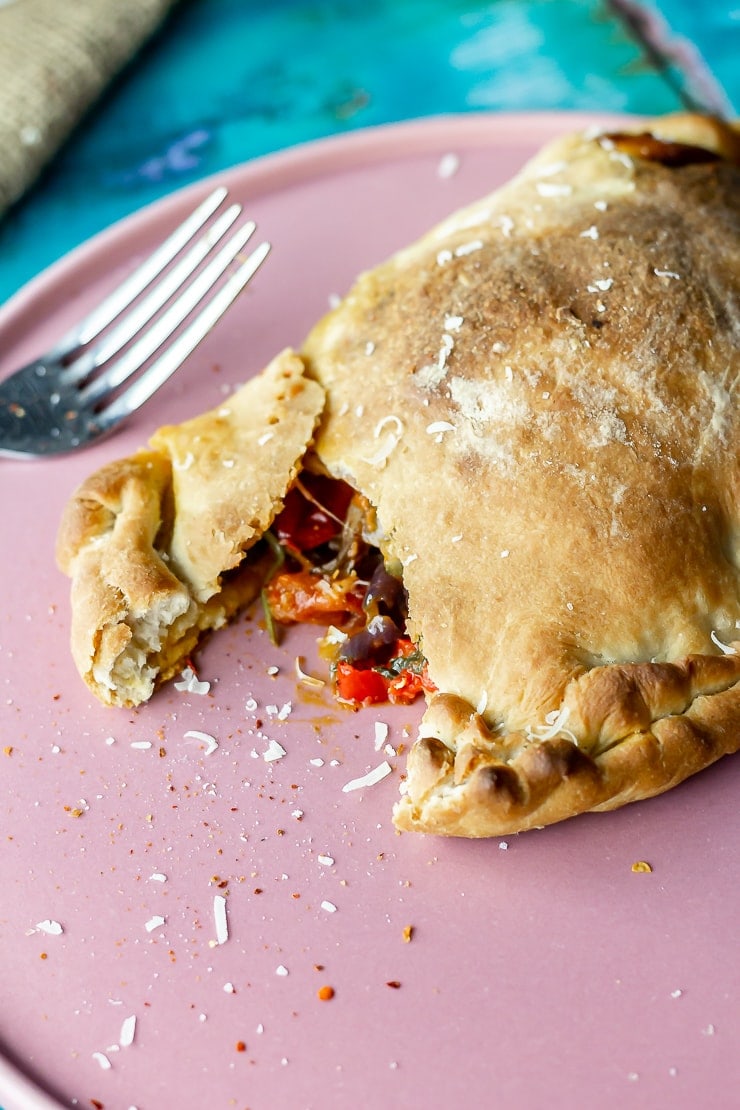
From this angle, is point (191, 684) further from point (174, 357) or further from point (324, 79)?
point (324, 79)

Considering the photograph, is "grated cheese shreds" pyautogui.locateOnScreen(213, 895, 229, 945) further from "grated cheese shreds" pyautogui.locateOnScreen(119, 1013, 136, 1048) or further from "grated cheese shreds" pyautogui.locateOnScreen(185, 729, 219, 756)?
"grated cheese shreds" pyautogui.locateOnScreen(185, 729, 219, 756)

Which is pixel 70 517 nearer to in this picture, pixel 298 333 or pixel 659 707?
pixel 298 333

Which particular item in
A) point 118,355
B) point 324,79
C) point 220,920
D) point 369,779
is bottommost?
point 369,779

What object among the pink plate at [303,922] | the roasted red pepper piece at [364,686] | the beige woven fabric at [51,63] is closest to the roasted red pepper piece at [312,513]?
the pink plate at [303,922]

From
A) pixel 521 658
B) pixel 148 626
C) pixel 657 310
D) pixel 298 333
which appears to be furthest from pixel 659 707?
pixel 298 333

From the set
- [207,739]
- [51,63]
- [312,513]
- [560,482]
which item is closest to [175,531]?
[312,513]

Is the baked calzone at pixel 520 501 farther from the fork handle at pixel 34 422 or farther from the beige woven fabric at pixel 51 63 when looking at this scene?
the beige woven fabric at pixel 51 63
